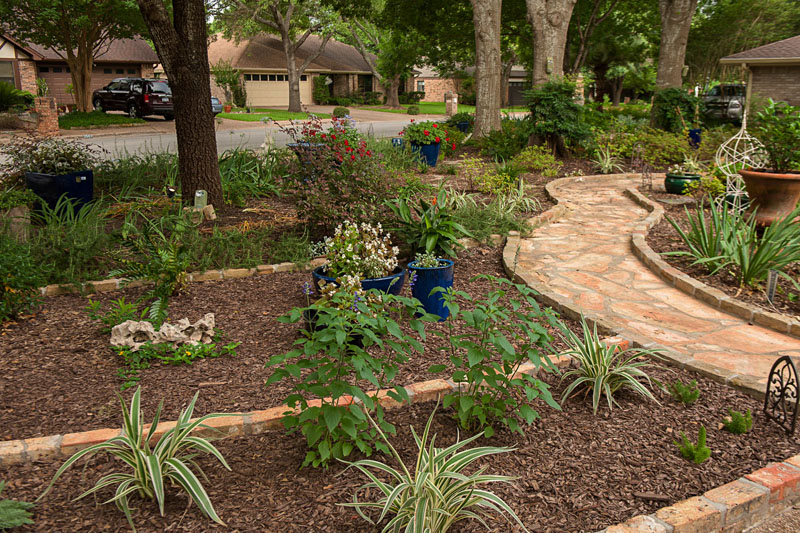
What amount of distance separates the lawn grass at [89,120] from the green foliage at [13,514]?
20996 mm

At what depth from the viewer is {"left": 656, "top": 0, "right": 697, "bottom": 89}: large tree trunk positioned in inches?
622

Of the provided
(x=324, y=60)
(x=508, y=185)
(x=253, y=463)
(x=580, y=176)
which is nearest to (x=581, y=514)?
(x=253, y=463)

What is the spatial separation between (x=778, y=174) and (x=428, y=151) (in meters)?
6.28

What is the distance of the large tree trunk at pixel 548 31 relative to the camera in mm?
13906

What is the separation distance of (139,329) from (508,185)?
224 inches

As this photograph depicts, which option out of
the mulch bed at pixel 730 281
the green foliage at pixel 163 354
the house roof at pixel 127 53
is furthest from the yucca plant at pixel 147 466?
the house roof at pixel 127 53

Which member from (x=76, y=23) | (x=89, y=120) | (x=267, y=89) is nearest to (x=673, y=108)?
(x=89, y=120)

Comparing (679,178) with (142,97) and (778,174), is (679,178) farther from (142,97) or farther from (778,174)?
(142,97)

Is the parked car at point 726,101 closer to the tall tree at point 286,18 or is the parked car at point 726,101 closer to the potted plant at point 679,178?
the potted plant at point 679,178

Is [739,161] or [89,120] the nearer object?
[739,161]

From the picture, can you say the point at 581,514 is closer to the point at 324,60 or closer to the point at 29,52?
the point at 29,52

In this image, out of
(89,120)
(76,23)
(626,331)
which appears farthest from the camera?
(89,120)

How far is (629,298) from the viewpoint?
521cm

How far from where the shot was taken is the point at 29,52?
99.4 ft
